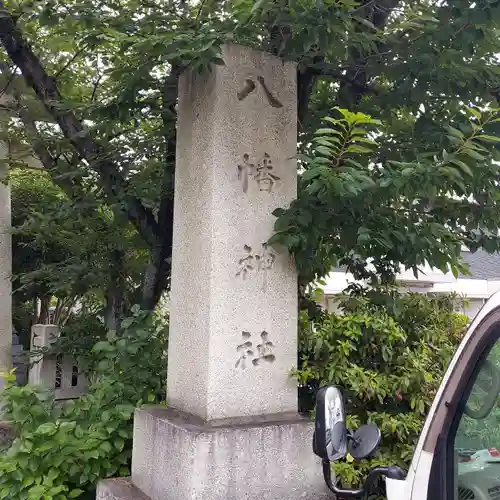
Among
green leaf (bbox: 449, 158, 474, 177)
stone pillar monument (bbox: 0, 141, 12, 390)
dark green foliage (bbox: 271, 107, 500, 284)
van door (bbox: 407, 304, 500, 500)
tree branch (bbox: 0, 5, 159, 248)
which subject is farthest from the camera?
stone pillar monument (bbox: 0, 141, 12, 390)

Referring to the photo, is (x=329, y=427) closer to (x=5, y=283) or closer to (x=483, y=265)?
(x=5, y=283)

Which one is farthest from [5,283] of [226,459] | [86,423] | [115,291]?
[226,459]

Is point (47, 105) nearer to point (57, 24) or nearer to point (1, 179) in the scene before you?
point (57, 24)

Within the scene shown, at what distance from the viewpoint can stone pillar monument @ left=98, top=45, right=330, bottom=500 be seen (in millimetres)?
2891

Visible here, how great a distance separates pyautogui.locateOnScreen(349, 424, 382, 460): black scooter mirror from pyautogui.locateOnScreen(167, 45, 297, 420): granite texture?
124 cm

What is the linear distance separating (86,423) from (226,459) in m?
1.17

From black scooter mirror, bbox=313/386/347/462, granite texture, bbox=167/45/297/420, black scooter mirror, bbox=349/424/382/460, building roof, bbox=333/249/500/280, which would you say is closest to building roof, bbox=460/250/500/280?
building roof, bbox=333/249/500/280

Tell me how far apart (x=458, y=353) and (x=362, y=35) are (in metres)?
2.14

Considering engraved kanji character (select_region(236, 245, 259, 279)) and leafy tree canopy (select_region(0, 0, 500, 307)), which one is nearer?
leafy tree canopy (select_region(0, 0, 500, 307))

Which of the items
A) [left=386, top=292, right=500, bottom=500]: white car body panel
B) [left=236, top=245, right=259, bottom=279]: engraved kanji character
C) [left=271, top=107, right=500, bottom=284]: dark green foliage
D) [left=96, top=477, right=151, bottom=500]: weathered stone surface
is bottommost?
[left=96, top=477, right=151, bottom=500]: weathered stone surface

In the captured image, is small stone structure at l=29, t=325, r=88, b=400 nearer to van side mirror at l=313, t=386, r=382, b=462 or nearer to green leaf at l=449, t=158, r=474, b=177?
green leaf at l=449, t=158, r=474, b=177

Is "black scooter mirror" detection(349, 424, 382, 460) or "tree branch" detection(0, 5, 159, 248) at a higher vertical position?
"tree branch" detection(0, 5, 159, 248)

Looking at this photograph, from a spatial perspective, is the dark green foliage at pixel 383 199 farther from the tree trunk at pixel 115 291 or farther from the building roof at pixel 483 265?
the building roof at pixel 483 265

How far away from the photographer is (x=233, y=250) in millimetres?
3109
